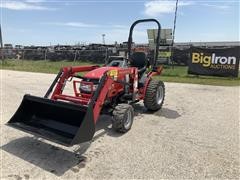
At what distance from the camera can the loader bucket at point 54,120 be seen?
14.7ft

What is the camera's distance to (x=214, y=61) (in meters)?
14.8

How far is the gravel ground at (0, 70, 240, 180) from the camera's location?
4105mm

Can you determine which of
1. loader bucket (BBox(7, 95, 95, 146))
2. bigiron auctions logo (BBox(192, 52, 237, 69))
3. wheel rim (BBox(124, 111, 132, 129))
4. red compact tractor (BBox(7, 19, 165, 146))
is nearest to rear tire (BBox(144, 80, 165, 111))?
red compact tractor (BBox(7, 19, 165, 146))

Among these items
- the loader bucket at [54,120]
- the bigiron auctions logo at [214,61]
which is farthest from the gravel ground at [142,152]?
the bigiron auctions logo at [214,61]

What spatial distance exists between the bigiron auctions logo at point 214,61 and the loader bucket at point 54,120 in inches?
445

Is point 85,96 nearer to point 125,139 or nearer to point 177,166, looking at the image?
point 125,139

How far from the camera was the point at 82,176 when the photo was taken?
13.1 feet

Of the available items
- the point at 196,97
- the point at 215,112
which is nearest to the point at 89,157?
the point at 215,112

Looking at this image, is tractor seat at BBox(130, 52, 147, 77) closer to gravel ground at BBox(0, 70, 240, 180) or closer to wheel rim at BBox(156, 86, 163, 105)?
wheel rim at BBox(156, 86, 163, 105)

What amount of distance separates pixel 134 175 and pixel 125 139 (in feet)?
4.55

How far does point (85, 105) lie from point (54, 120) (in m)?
0.64

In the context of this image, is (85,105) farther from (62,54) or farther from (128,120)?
(62,54)

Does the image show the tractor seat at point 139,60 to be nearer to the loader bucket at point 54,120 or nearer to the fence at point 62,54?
the loader bucket at point 54,120

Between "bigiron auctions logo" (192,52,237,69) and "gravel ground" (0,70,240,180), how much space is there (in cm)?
773
